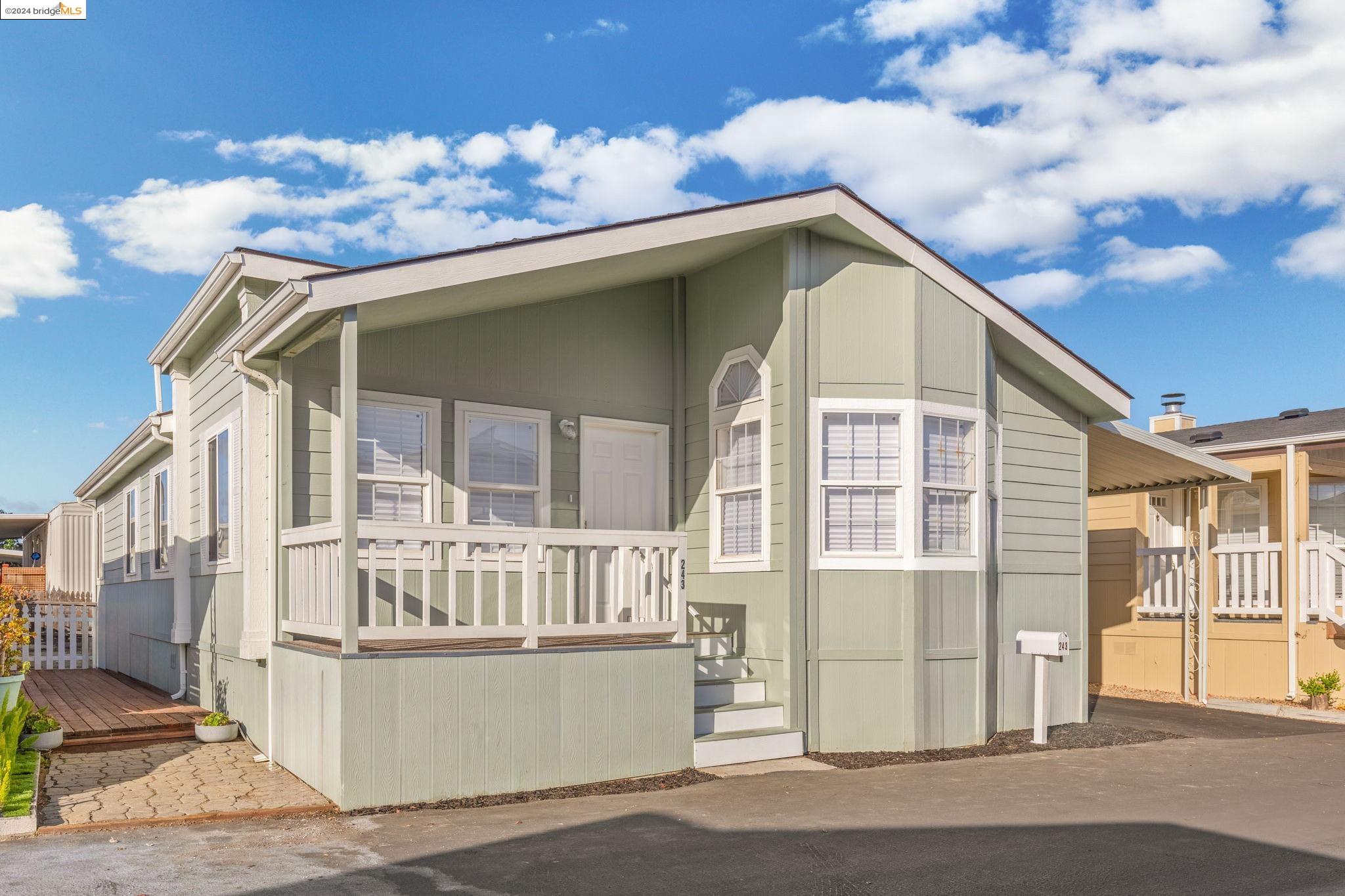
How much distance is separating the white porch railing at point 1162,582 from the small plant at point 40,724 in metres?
12.8

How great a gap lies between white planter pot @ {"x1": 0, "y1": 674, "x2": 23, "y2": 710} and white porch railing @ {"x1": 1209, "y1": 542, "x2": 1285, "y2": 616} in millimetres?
13227

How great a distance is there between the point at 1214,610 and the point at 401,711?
448 inches

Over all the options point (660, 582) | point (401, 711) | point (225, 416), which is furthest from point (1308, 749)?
point (225, 416)

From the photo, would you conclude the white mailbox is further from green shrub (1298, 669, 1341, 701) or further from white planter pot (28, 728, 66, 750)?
white planter pot (28, 728, 66, 750)

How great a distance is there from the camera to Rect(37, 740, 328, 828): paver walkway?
20.4ft

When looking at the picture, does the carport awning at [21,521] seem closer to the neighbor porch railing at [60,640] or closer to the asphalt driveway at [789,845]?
the neighbor porch railing at [60,640]

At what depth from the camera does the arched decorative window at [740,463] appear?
8797 mm

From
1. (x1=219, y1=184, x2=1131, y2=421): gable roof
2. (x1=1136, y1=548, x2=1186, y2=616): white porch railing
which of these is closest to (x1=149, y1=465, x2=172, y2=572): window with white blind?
(x1=219, y1=184, x2=1131, y2=421): gable roof

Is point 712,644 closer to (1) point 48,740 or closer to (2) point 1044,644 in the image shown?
(2) point 1044,644

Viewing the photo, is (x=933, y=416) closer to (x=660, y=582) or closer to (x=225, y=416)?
(x=660, y=582)

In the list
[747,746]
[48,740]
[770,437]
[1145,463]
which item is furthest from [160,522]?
[1145,463]

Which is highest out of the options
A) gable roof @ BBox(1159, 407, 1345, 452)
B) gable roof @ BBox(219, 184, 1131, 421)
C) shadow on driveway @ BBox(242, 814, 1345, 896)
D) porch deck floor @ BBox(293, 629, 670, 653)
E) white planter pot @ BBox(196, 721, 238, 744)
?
gable roof @ BBox(219, 184, 1131, 421)

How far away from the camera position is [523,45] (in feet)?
51.2

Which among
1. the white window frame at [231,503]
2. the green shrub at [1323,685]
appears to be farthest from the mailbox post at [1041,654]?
the white window frame at [231,503]
